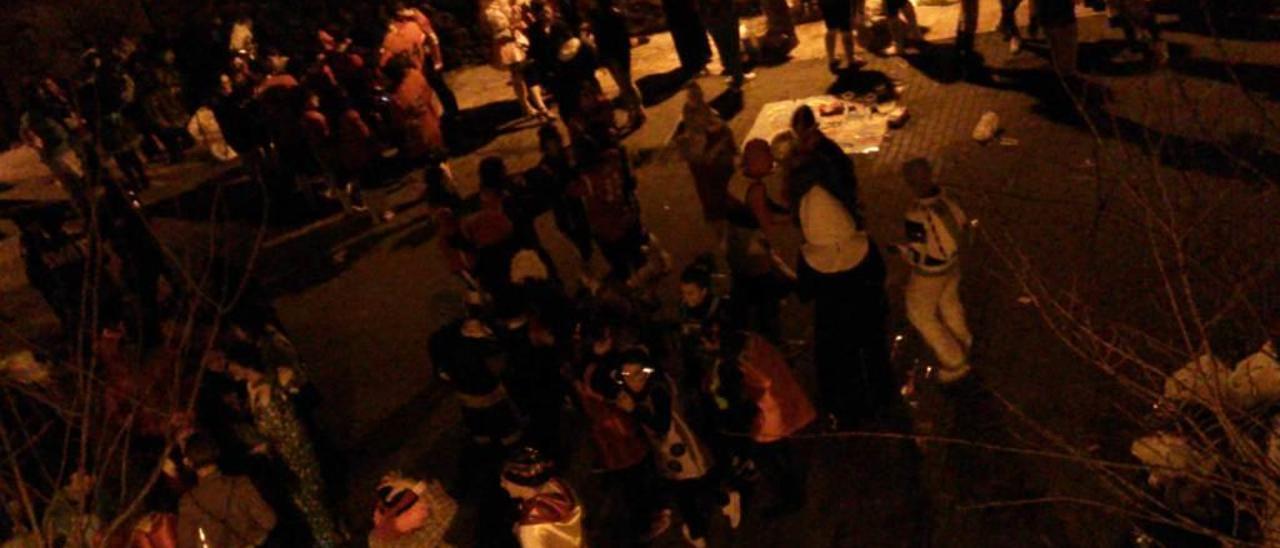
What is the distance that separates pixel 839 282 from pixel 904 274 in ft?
7.46

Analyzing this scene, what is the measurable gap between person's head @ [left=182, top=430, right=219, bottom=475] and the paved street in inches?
61.5

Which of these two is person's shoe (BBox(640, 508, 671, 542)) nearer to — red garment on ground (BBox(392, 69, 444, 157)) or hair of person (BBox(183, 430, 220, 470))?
hair of person (BBox(183, 430, 220, 470))

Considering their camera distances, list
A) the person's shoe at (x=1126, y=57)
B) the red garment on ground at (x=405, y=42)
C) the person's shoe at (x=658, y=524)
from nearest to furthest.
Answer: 1. the person's shoe at (x=658, y=524)
2. the person's shoe at (x=1126, y=57)
3. the red garment on ground at (x=405, y=42)

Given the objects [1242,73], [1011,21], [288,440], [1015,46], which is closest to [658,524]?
[288,440]

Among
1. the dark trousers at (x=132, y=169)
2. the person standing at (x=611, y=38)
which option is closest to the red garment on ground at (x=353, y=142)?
the person standing at (x=611, y=38)

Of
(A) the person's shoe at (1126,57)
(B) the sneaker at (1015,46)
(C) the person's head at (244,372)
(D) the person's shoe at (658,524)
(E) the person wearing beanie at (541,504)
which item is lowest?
(D) the person's shoe at (658,524)

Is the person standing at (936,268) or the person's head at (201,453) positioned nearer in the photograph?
the person's head at (201,453)

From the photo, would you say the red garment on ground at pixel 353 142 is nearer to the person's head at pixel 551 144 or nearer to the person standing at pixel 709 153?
the person's head at pixel 551 144

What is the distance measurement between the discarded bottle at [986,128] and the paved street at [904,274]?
90mm

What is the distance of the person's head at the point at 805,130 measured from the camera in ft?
19.5

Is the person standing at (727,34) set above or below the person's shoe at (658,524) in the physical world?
above

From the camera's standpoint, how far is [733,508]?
18.6 ft

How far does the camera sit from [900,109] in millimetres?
10148

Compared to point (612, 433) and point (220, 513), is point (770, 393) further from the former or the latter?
point (220, 513)
